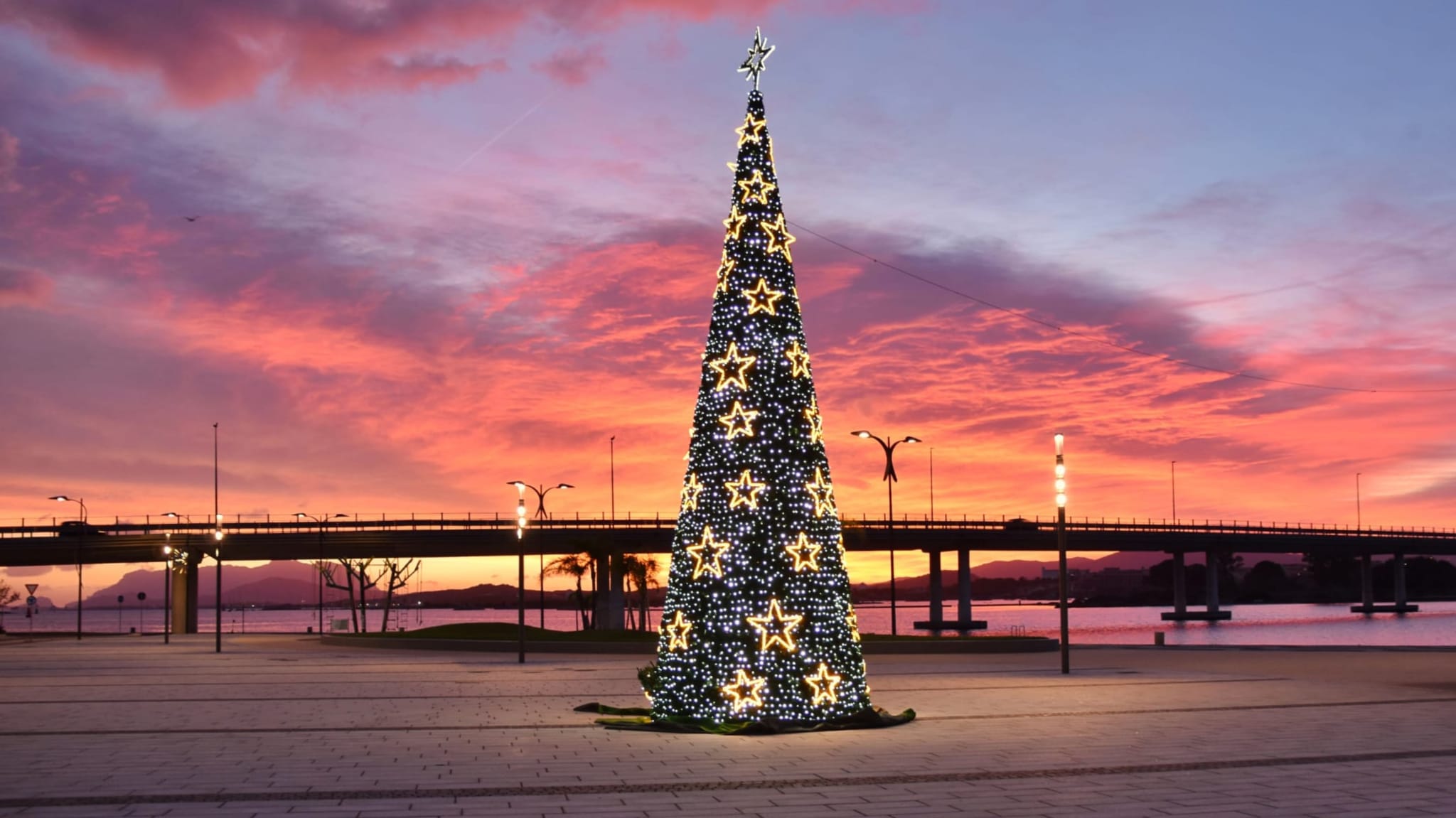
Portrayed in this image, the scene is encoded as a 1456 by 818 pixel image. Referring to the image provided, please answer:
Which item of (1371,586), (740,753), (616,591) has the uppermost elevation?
(740,753)

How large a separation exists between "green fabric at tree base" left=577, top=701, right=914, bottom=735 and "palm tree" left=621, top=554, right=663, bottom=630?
196 feet

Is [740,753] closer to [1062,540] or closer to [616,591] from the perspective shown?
[1062,540]

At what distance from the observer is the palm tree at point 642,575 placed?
A: 267ft

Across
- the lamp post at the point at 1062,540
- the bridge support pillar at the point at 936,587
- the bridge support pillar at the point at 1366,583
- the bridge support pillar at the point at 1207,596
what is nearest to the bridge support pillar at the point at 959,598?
the bridge support pillar at the point at 936,587

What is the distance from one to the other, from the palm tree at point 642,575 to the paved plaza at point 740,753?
53.7m

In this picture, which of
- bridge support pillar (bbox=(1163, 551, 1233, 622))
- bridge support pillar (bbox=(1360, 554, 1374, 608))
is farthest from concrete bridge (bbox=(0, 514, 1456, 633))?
bridge support pillar (bbox=(1360, 554, 1374, 608))

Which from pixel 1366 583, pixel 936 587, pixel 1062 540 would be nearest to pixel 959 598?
pixel 936 587

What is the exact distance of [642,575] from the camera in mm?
83500

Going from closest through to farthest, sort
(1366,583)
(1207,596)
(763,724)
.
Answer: (763,724)
(1207,596)
(1366,583)

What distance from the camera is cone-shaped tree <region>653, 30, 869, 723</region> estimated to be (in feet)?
55.2

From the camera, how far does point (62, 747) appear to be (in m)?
16.1

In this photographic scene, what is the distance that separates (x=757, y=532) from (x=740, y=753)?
10.4 feet

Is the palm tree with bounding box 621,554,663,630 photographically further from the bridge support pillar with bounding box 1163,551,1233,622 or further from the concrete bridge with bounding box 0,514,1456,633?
the bridge support pillar with bounding box 1163,551,1233,622

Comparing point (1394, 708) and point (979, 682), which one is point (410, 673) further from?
point (1394, 708)
